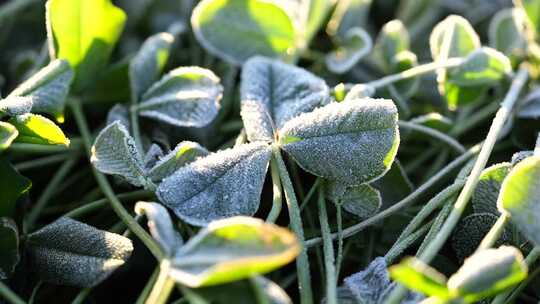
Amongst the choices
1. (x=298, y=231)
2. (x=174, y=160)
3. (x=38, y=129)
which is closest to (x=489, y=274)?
(x=298, y=231)

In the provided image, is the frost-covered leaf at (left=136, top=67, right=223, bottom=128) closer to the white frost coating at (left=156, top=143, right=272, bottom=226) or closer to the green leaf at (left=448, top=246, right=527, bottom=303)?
the white frost coating at (left=156, top=143, right=272, bottom=226)

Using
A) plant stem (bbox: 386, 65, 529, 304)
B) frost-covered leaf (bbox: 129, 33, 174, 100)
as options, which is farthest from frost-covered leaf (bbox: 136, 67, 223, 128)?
plant stem (bbox: 386, 65, 529, 304)

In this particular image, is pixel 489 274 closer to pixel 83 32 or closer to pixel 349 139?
pixel 349 139

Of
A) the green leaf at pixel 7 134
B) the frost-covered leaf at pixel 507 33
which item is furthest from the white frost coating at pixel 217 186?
the frost-covered leaf at pixel 507 33

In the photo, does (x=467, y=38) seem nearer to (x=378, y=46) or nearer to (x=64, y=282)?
(x=378, y=46)

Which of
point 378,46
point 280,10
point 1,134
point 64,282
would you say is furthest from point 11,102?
point 378,46

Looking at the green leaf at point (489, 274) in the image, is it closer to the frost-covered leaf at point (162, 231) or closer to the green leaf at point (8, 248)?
the frost-covered leaf at point (162, 231)

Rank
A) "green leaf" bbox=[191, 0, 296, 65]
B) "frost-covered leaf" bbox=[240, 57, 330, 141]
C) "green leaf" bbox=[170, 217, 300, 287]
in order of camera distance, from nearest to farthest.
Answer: "green leaf" bbox=[170, 217, 300, 287]
"frost-covered leaf" bbox=[240, 57, 330, 141]
"green leaf" bbox=[191, 0, 296, 65]
